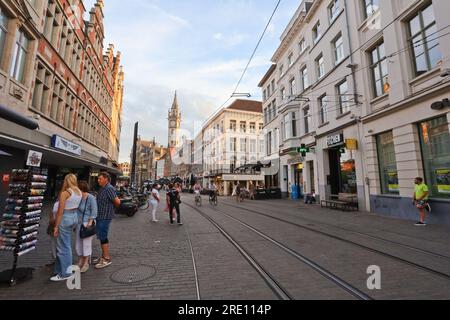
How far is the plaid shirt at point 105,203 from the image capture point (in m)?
5.08

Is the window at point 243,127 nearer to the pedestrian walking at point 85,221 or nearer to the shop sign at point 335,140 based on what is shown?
the shop sign at point 335,140

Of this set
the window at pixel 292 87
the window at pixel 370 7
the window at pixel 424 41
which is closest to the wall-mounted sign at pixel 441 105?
the window at pixel 424 41

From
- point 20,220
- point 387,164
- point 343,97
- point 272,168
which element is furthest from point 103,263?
point 272,168

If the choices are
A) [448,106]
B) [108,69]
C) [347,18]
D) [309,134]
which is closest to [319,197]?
[309,134]

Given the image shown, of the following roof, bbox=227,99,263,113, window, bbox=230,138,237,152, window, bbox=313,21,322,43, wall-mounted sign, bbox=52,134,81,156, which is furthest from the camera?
roof, bbox=227,99,263,113

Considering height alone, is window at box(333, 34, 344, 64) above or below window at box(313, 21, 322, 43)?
below

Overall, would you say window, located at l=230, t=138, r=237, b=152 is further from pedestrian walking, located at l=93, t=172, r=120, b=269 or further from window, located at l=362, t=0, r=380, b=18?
pedestrian walking, located at l=93, t=172, r=120, b=269

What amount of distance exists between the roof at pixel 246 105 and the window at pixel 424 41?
40.5m

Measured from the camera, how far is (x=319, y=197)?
18.5 metres

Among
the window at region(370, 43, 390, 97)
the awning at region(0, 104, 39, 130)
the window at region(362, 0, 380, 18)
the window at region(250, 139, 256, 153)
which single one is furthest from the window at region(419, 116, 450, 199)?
the window at region(250, 139, 256, 153)

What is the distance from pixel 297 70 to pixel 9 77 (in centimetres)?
2226

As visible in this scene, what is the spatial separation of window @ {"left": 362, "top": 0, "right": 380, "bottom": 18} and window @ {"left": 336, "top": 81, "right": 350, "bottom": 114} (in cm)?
408

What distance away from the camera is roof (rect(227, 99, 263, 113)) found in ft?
167
